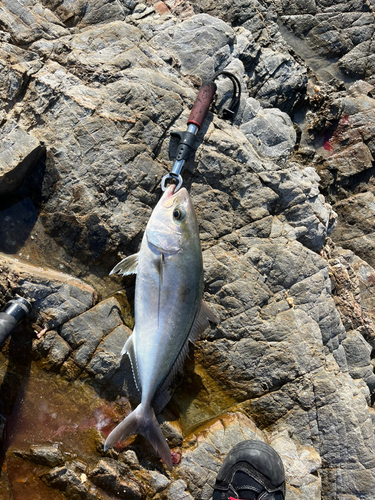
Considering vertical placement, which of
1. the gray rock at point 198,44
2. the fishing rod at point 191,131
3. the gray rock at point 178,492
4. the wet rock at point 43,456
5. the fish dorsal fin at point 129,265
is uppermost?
the gray rock at point 198,44

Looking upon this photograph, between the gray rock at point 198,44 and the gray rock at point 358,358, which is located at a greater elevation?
the gray rock at point 198,44

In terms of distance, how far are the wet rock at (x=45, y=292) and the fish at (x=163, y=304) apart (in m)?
1.03

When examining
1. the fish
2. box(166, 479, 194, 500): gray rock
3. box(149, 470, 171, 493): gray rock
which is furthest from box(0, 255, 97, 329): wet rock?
box(166, 479, 194, 500): gray rock

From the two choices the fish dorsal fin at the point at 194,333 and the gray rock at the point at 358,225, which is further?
the gray rock at the point at 358,225

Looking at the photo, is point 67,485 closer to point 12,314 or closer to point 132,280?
point 12,314

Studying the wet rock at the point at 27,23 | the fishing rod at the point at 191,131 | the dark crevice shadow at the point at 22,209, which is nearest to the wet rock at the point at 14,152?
the dark crevice shadow at the point at 22,209

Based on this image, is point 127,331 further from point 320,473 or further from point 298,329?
point 320,473

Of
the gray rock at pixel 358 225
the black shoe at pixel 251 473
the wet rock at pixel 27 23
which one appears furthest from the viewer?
the gray rock at pixel 358 225

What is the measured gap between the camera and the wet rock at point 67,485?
466cm

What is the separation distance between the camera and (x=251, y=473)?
498 centimetres

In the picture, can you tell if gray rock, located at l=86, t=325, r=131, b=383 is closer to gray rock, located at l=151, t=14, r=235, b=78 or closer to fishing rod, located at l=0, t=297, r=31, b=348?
fishing rod, located at l=0, t=297, r=31, b=348

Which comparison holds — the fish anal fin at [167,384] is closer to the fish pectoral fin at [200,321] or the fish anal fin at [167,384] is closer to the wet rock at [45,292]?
the fish pectoral fin at [200,321]

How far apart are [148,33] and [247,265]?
4615 millimetres

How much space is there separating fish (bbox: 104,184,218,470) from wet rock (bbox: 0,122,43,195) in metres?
2.16
